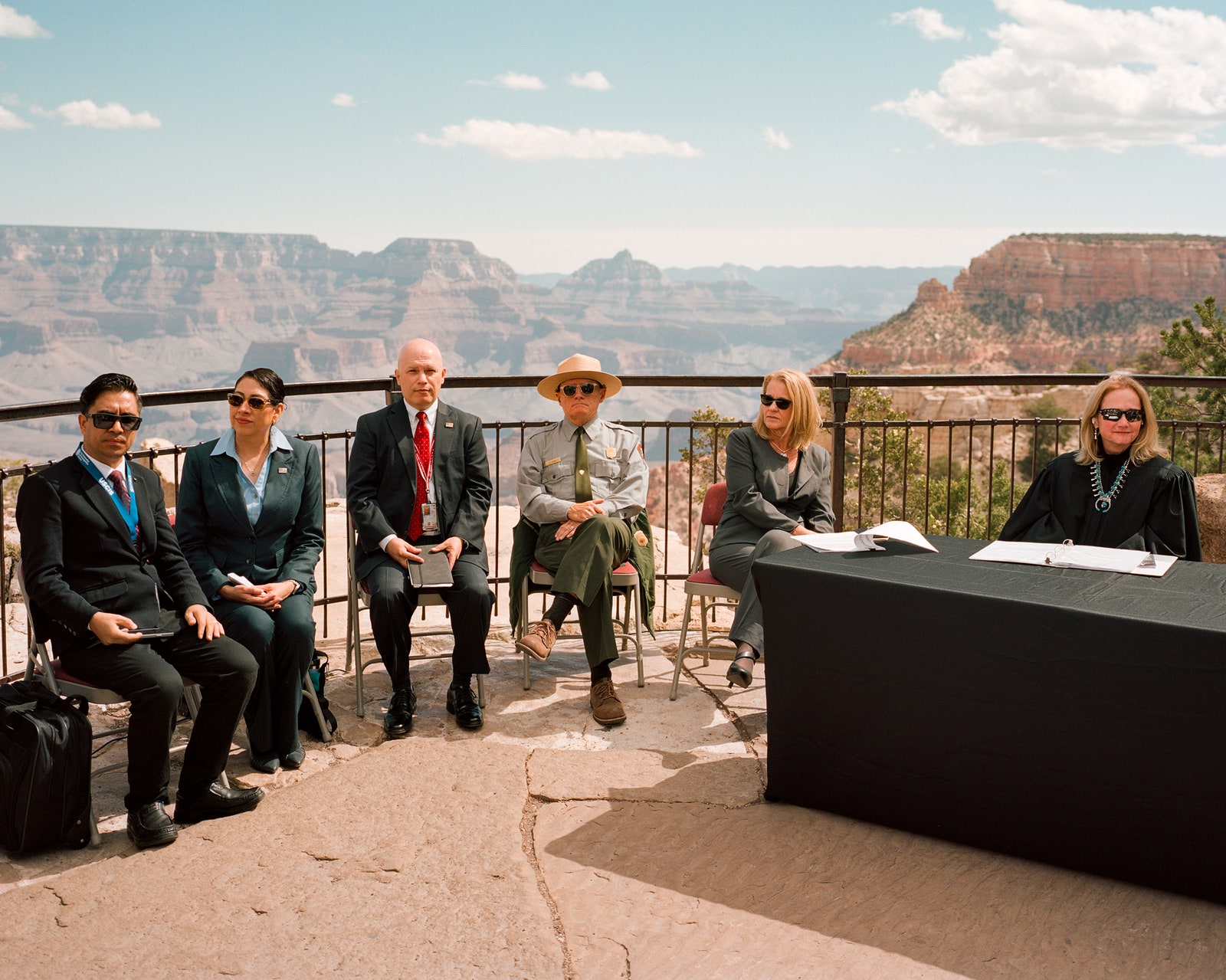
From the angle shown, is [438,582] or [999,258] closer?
[438,582]

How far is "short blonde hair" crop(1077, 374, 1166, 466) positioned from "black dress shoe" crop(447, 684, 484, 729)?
2389 mm

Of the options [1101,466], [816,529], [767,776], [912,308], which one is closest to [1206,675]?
[767,776]

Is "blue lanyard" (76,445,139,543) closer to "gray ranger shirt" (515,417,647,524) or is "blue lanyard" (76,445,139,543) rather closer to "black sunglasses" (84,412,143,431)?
"black sunglasses" (84,412,143,431)

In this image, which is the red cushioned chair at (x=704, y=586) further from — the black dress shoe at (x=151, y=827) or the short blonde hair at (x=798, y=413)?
the black dress shoe at (x=151, y=827)

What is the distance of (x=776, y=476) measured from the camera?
4.23m

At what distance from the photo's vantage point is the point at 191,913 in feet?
8.36

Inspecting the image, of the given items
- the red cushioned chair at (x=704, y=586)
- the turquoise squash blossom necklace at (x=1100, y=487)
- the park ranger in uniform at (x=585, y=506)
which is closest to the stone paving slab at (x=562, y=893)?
the park ranger in uniform at (x=585, y=506)

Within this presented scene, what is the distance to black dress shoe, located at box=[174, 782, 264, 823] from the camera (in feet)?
10.1

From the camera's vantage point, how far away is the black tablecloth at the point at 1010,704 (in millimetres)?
2387

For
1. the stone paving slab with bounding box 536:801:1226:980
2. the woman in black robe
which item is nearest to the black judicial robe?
the woman in black robe

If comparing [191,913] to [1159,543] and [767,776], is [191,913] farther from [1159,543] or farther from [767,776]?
[1159,543]

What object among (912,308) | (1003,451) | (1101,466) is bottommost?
(1003,451)

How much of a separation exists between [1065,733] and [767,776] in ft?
3.07

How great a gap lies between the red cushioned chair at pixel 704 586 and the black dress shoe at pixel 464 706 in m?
0.81
